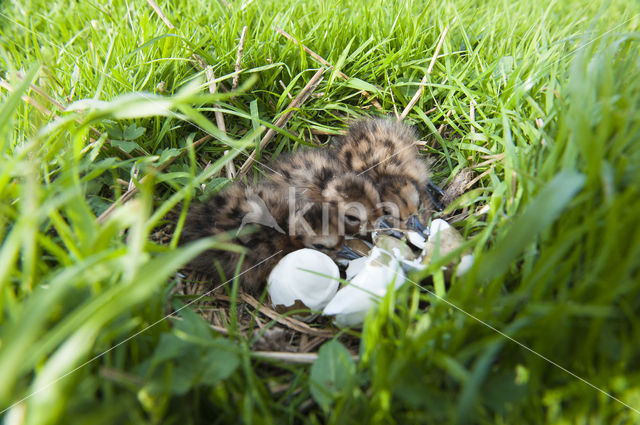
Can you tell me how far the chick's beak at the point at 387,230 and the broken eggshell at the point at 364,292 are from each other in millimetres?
464

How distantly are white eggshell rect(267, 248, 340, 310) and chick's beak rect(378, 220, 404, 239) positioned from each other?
0.47 meters

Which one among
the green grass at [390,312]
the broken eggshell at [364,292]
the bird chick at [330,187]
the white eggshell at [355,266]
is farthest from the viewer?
the bird chick at [330,187]

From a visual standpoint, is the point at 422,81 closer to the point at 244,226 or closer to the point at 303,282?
the point at 244,226

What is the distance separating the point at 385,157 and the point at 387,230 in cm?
56

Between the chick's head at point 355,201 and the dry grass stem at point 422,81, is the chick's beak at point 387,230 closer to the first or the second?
the chick's head at point 355,201

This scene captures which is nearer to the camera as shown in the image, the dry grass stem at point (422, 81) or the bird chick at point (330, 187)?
the bird chick at point (330, 187)

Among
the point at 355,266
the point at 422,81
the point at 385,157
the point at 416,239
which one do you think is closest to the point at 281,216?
the point at 355,266

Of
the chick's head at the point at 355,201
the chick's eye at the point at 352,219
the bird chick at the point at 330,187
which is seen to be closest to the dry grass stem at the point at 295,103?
the bird chick at the point at 330,187

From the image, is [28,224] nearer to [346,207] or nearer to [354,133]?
[346,207]

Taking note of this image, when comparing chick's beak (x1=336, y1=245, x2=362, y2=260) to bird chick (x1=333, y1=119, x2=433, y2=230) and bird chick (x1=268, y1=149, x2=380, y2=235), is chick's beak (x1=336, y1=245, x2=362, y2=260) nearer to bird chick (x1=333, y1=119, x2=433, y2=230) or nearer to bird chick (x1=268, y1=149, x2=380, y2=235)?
bird chick (x1=268, y1=149, x2=380, y2=235)

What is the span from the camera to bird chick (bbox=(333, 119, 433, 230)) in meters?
2.46

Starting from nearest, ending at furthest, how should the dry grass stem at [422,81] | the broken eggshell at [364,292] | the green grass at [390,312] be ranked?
1. the green grass at [390,312]
2. the broken eggshell at [364,292]
3. the dry grass stem at [422,81]

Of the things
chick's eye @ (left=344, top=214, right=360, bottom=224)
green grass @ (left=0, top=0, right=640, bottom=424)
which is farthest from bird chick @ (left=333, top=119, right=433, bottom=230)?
green grass @ (left=0, top=0, right=640, bottom=424)

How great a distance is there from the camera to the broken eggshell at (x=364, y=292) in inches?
61.3
